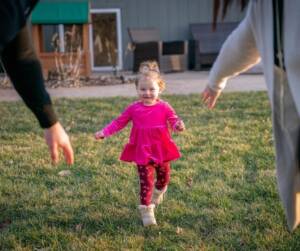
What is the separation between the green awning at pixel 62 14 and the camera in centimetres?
1237

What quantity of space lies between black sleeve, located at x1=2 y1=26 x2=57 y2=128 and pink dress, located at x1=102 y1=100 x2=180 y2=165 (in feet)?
5.31

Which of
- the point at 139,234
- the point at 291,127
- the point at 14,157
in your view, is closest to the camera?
A: the point at 291,127

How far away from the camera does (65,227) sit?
358 cm

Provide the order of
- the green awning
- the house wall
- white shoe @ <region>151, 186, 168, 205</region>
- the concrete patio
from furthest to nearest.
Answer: the house wall < the green awning < the concrete patio < white shoe @ <region>151, 186, 168, 205</region>

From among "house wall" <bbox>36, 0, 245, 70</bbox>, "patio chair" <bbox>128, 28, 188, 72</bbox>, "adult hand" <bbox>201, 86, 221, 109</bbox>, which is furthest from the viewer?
"house wall" <bbox>36, 0, 245, 70</bbox>

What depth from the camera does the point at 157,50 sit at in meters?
12.7

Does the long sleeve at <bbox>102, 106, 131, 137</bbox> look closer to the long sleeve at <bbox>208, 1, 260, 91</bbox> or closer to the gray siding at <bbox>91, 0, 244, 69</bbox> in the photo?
the long sleeve at <bbox>208, 1, 260, 91</bbox>

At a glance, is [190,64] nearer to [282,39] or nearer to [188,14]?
[188,14]

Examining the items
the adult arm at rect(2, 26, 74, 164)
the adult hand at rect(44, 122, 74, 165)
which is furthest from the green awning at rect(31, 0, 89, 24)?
the adult arm at rect(2, 26, 74, 164)

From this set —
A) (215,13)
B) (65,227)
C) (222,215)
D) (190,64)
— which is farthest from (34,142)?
(190,64)

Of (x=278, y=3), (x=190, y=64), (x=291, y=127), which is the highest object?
(x=278, y=3)

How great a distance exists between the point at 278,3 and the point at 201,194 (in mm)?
2424

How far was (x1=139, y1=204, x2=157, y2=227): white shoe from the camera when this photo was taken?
11.6 feet

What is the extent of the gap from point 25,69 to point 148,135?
1.73m
